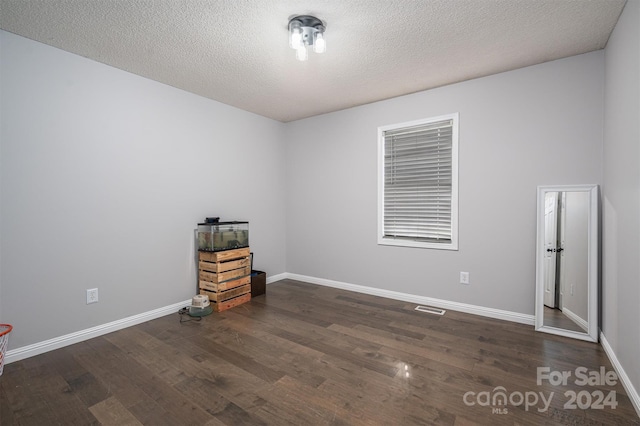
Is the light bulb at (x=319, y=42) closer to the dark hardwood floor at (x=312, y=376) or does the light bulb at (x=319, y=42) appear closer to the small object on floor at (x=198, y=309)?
the dark hardwood floor at (x=312, y=376)

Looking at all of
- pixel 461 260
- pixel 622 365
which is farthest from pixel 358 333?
pixel 622 365

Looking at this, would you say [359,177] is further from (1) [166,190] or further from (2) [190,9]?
(2) [190,9]

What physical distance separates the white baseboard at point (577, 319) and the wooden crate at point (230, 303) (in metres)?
3.30

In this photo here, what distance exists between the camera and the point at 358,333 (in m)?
2.84

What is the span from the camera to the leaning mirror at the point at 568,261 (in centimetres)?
259

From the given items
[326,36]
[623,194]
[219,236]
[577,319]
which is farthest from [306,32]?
[577,319]

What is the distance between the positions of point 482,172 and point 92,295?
4.04 metres

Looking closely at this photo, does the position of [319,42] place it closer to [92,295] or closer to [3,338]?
[92,295]

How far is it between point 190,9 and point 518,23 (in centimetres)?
237

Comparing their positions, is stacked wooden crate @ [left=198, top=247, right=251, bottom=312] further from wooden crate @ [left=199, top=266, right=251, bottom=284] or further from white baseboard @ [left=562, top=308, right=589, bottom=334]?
white baseboard @ [left=562, top=308, right=589, bottom=334]

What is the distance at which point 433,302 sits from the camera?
3543 millimetres

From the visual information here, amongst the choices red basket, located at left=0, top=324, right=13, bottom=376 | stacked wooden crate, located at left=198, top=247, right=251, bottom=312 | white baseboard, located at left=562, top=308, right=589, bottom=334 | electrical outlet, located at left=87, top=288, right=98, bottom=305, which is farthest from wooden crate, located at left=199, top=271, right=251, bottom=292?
white baseboard, located at left=562, top=308, right=589, bottom=334

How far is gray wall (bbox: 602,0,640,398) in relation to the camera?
1818 mm

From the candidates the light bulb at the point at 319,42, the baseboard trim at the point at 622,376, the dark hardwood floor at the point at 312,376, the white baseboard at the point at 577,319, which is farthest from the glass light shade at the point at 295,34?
the white baseboard at the point at 577,319
